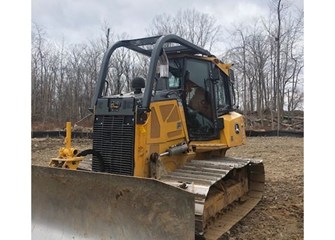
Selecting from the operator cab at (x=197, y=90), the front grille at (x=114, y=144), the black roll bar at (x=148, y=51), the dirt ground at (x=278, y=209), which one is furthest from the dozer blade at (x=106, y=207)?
the operator cab at (x=197, y=90)

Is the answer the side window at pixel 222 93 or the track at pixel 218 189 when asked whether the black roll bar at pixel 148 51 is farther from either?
the track at pixel 218 189

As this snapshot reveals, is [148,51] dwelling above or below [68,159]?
above

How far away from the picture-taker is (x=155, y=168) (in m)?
4.15

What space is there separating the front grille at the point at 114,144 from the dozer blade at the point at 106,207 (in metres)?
0.55

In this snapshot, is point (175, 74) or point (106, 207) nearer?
point (106, 207)

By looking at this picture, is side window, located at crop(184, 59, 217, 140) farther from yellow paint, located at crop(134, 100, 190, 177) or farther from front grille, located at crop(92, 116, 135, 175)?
front grille, located at crop(92, 116, 135, 175)

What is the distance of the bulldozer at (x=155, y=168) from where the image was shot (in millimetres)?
3361

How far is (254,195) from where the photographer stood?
582 centimetres

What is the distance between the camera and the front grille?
160 inches

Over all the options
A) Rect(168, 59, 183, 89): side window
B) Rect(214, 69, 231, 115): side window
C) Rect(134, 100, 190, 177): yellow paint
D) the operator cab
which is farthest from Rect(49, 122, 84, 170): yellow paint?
Rect(214, 69, 231, 115): side window

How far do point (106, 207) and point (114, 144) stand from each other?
0.89 metres

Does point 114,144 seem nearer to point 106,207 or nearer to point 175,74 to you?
point 106,207

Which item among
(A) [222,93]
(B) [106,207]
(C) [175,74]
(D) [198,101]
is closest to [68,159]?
(B) [106,207]

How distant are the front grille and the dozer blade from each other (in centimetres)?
55
